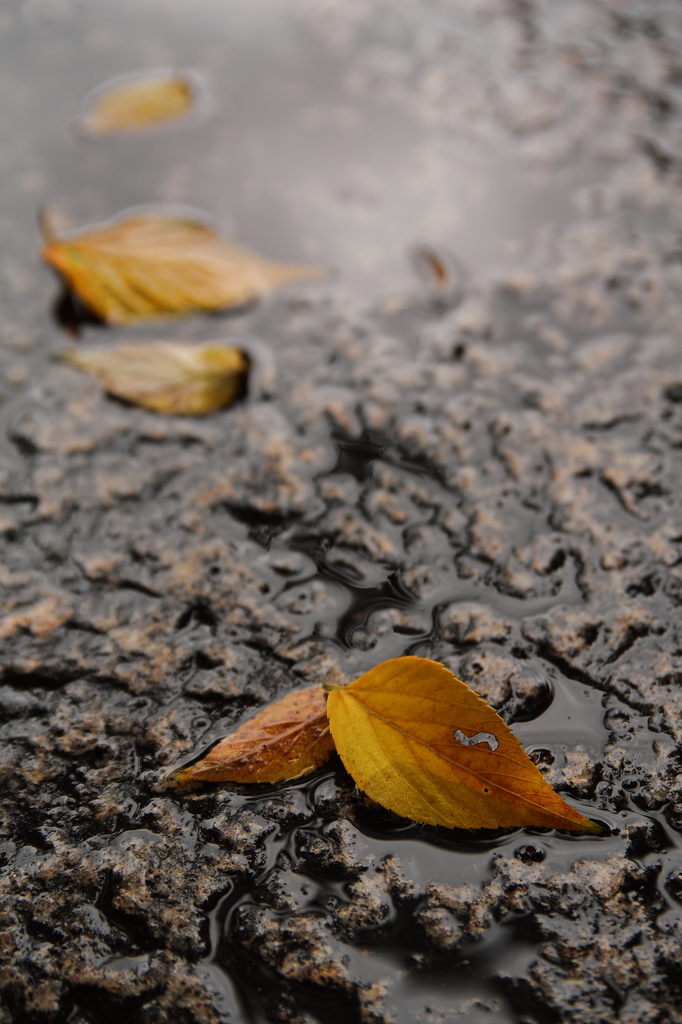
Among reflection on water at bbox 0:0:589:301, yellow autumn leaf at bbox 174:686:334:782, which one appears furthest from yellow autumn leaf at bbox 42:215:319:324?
yellow autumn leaf at bbox 174:686:334:782

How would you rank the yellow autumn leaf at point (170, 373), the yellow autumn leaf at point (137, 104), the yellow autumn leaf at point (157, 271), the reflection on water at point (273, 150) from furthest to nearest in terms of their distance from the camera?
the yellow autumn leaf at point (137, 104), the reflection on water at point (273, 150), the yellow autumn leaf at point (157, 271), the yellow autumn leaf at point (170, 373)

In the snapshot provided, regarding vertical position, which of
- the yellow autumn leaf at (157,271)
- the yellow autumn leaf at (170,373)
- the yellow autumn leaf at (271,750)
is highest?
the yellow autumn leaf at (157,271)

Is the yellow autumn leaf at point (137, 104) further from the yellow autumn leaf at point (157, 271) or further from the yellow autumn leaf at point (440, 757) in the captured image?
Answer: the yellow autumn leaf at point (440, 757)

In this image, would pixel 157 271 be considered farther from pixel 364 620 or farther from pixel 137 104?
pixel 364 620

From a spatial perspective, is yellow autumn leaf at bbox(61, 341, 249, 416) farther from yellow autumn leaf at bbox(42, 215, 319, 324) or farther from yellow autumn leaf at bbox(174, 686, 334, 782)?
yellow autumn leaf at bbox(174, 686, 334, 782)

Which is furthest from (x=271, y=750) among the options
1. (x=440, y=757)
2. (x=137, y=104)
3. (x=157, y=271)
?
(x=137, y=104)

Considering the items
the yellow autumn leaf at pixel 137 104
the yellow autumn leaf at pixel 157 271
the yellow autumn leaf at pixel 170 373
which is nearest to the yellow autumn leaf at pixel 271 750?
the yellow autumn leaf at pixel 170 373

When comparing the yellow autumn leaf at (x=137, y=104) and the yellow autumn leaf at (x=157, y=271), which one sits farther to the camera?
the yellow autumn leaf at (x=137, y=104)
